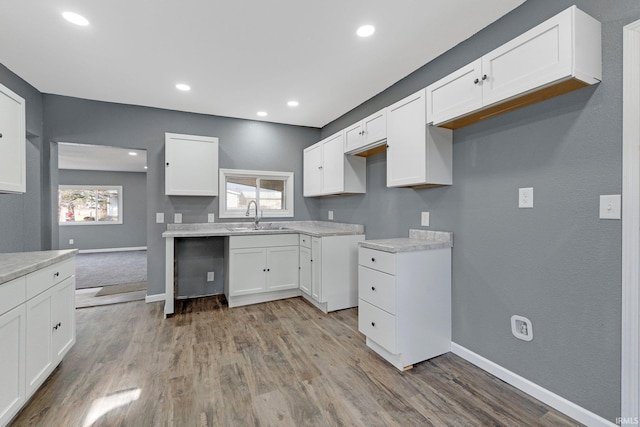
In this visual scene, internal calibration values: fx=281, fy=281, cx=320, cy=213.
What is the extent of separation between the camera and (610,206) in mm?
1449

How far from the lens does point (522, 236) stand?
1.84 metres

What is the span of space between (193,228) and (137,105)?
5.73 feet

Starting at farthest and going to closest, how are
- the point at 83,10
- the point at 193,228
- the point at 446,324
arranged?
the point at 193,228 < the point at 446,324 < the point at 83,10

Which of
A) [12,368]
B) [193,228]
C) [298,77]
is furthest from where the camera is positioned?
[193,228]

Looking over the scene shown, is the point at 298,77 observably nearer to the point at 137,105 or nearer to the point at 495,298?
the point at 137,105

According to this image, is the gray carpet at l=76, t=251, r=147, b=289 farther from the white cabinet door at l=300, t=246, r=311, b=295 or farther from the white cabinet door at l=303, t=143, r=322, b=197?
the white cabinet door at l=303, t=143, r=322, b=197

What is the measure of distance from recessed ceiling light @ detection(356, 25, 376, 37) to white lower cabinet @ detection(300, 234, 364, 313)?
1.98 meters

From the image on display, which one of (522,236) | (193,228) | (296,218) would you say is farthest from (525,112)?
(193,228)

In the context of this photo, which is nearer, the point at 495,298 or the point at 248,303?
the point at 495,298

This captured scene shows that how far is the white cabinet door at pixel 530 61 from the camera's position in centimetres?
142

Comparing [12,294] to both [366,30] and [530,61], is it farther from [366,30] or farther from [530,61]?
[530,61]

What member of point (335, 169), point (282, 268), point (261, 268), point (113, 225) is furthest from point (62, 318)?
point (113, 225)

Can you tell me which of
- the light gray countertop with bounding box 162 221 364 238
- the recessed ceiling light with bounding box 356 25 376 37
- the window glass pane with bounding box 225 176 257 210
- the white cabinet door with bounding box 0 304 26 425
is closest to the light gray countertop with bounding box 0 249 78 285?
the white cabinet door with bounding box 0 304 26 425

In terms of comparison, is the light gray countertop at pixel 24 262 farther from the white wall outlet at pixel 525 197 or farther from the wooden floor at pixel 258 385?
the white wall outlet at pixel 525 197
